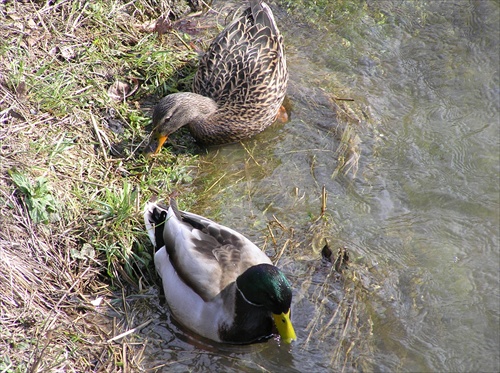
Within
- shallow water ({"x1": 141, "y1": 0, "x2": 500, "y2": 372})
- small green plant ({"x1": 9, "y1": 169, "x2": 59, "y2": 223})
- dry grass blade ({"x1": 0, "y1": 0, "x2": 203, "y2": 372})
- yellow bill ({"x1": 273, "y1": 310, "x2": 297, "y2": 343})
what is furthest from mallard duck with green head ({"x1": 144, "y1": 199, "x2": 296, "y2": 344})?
A: small green plant ({"x1": 9, "y1": 169, "x2": 59, "y2": 223})

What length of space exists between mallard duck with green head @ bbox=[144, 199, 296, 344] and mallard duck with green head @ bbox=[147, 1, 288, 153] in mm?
1456

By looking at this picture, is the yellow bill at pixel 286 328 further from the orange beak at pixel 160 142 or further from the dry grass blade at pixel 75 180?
the orange beak at pixel 160 142

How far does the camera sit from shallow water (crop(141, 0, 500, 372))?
456 cm

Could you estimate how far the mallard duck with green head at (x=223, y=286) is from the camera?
4.47 m

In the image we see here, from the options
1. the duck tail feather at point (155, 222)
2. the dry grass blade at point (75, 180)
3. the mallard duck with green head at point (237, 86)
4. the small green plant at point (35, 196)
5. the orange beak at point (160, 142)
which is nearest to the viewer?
the dry grass blade at point (75, 180)

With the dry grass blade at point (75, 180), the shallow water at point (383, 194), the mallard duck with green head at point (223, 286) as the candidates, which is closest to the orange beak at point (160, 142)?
the dry grass blade at point (75, 180)

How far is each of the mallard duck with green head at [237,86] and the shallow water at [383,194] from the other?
193 millimetres

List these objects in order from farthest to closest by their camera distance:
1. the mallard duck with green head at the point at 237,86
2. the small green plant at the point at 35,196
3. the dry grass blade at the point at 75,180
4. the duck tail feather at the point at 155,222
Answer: the mallard duck with green head at the point at 237,86 → the duck tail feather at the point at 155,222 → the small green plant at the point at 35,196 → the dry grass blade at the point at 75,180

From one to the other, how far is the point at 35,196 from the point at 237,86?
217 cm

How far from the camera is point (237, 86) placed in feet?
20.5

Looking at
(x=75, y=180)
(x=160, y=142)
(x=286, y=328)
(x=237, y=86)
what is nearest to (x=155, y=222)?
(x=75, y=180)

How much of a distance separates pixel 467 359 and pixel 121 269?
7.62ft

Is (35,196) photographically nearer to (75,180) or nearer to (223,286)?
(75,180)

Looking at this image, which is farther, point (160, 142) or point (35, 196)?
point (160, 142)
